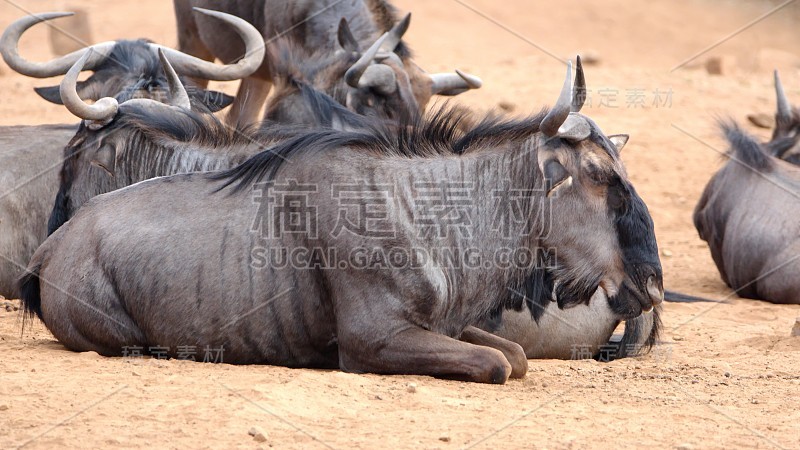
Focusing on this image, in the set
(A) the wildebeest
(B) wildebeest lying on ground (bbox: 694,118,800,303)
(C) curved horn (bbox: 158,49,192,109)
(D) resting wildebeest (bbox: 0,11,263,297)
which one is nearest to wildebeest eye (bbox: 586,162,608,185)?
(A) the wildebeest

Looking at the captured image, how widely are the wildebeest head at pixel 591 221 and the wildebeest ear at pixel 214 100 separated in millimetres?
3820

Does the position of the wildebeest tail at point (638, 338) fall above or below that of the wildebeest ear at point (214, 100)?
below

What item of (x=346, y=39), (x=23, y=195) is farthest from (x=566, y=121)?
(x=346, y=39)

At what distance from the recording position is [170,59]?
954 centimetres

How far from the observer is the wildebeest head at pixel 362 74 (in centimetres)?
993

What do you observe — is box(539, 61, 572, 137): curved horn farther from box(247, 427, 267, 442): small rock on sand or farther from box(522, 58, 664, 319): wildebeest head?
box(247, 427, 267, 442): small rock on sand

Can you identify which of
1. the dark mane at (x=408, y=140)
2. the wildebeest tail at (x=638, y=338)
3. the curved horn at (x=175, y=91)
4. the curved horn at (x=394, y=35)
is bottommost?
the wildebeest tail at (x=638, y=338)

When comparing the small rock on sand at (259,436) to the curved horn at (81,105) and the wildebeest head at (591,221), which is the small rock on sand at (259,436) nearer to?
the wildebeest head at (591,221)

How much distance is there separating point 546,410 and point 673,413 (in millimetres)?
612

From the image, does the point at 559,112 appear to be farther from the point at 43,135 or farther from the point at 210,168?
the point at 43,135

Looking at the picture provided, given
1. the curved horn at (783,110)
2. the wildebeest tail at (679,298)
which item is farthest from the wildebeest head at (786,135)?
the wildebeest tail at (679,298)

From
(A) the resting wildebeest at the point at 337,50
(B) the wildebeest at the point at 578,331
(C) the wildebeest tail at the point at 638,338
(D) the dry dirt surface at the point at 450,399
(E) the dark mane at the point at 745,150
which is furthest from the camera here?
(E) the dark mane at the point at 745,150

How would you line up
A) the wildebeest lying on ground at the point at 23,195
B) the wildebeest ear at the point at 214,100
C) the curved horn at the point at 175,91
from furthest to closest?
the wildebeest ear at the point at 214,100 → the wildebeest lying on ground at the point at 23,195 → the curved horn at the point at 175,91

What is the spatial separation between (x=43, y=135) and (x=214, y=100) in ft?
4.71
